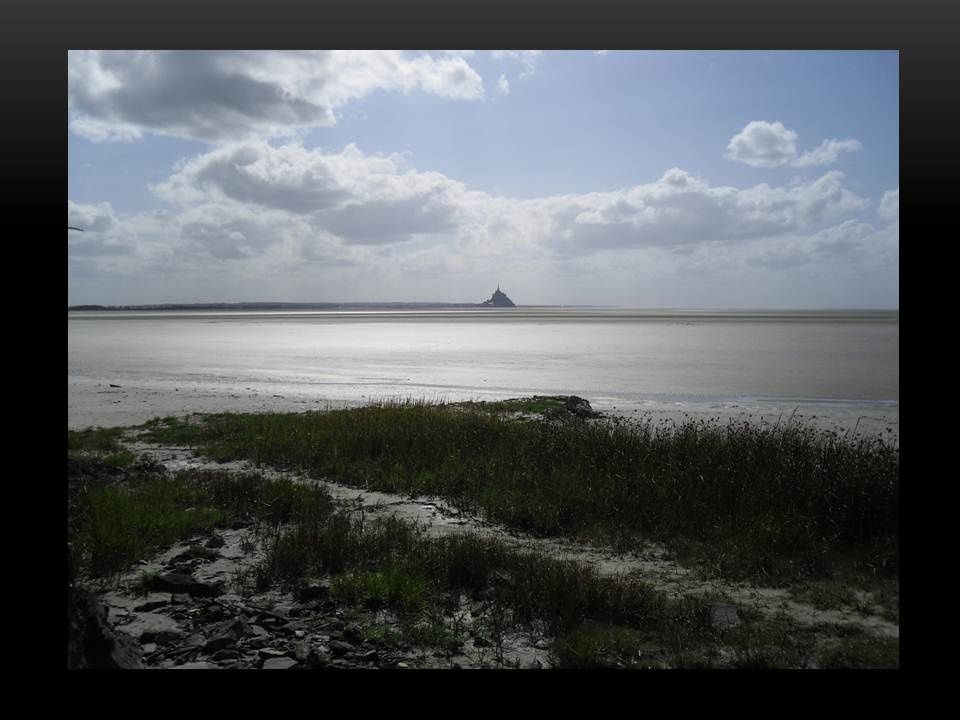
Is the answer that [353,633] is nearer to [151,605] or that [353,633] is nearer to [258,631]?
[258,631]

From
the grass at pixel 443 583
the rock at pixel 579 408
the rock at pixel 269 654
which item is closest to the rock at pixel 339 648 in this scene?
the grass at pixel 443 583

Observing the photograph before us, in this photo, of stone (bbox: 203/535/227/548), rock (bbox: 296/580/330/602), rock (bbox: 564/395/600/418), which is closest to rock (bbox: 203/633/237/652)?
rock (bbox: 296/580/330/602)

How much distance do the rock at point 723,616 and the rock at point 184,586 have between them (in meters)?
4.76

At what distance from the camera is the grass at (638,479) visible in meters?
7.56

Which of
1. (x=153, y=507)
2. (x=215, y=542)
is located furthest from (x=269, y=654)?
(x=153, y=507)

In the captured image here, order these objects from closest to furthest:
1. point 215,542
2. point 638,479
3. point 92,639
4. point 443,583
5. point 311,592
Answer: point 92,639 → point 311,592 → point 443,583 → point 215,542 → point 638,479

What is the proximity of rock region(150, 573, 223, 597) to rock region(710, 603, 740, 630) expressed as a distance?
476 cm

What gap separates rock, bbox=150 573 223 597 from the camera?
630 cm

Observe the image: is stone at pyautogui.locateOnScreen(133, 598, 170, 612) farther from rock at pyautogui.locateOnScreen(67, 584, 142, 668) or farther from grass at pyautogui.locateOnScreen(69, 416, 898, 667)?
rock at pyautogui.locateOnScreen(67, 584, 142, 668)

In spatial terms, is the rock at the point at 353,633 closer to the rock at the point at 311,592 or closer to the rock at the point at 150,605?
the rock at the point at 311,592

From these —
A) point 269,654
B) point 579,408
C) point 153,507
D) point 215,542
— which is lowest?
point 269,654

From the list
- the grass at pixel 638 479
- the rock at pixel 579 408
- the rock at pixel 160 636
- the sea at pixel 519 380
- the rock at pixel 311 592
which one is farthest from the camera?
the sea at pixel 519 380

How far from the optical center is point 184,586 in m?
6.37

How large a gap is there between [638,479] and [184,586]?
247 inches
